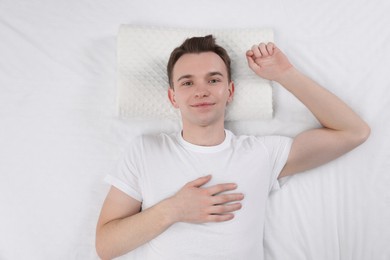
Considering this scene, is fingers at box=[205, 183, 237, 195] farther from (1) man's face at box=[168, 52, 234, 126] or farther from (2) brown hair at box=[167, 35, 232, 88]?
(2) brown hair at box=[167, 35, 232, 88]

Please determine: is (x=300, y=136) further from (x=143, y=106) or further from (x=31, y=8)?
(x=31, y=8)

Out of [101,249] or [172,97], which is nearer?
[101,249]

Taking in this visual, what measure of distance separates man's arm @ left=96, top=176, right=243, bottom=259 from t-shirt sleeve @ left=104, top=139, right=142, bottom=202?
0.07 m

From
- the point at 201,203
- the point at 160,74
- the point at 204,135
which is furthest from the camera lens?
the point at 160,74

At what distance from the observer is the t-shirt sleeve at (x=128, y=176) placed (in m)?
1.48

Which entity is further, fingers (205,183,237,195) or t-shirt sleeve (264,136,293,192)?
t-shirt sleeve (264,136,293,192)

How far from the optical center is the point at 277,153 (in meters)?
1.55

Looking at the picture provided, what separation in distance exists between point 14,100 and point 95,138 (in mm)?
352

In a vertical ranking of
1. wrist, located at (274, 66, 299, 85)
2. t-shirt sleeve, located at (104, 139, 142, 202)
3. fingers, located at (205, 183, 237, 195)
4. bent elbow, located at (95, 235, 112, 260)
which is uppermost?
wrist, located at (274, 66, 299, 85)

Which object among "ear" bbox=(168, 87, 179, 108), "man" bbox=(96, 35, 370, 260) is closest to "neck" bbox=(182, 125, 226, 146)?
"man" bbox=(96, 35, 370, 260)

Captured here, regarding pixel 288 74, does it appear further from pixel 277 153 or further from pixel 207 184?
pixel 207 184

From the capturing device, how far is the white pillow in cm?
162

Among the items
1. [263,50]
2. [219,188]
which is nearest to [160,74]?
[263,50]

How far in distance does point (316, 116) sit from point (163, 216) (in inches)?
27.3
